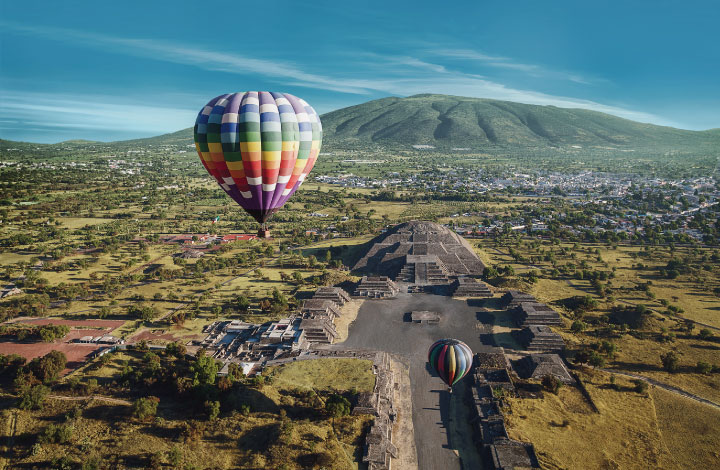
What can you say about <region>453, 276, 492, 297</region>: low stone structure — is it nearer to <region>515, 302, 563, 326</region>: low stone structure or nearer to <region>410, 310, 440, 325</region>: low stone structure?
<region>410, 310, 440, 325</region>: low stone structure

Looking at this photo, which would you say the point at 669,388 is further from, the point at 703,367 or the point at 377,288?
the point at 377,288

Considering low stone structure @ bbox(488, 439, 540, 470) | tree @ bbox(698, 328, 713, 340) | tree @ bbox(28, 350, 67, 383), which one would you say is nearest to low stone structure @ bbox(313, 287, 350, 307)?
tree @ bbox(28, 350, 67, 383)

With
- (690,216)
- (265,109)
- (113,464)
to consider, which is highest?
(265,109)

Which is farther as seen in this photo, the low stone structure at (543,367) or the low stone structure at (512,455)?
the low stone structure at (543,367)

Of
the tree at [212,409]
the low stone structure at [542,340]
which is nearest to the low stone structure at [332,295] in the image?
the tree at [212,409]

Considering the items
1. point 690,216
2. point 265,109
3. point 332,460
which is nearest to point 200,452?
point 332,460

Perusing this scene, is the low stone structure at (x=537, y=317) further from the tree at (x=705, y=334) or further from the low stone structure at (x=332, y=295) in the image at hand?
the low stone structure at (x=332, y=295)

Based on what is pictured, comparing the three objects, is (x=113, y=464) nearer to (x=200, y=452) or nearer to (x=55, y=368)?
(x=200, y=452)
